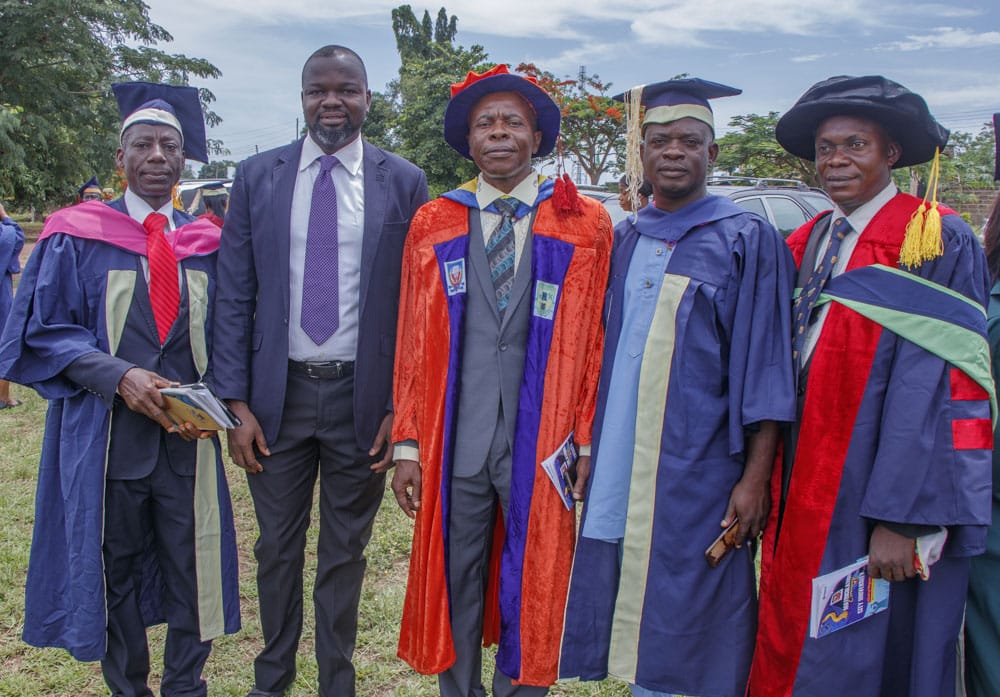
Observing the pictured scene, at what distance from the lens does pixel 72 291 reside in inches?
104

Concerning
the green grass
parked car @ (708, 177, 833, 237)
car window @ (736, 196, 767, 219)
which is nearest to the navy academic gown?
the green grass

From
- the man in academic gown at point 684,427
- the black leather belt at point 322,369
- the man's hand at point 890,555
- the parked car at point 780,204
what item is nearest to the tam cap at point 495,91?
the man in academic gown at point 684,427

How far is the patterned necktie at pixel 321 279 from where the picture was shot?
9.05 ft

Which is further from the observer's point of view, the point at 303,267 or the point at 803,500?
the point at 303,267

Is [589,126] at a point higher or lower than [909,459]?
higher

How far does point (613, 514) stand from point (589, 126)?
23446mm

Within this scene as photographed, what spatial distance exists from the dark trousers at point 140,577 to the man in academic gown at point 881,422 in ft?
6.63

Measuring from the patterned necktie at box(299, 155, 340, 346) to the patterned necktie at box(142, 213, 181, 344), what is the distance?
0.46 meters

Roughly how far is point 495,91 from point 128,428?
1744mm

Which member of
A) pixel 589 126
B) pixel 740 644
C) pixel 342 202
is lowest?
pixel 740 644

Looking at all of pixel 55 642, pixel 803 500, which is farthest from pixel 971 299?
pixel 55 642

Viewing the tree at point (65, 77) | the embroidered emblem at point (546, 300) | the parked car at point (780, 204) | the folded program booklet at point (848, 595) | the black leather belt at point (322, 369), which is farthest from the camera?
the tree at point (65, 77)

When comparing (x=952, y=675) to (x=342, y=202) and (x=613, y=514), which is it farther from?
(x=342, y=202)

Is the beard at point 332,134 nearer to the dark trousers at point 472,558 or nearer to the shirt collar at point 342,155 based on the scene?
the shirt collar at point 342,155
